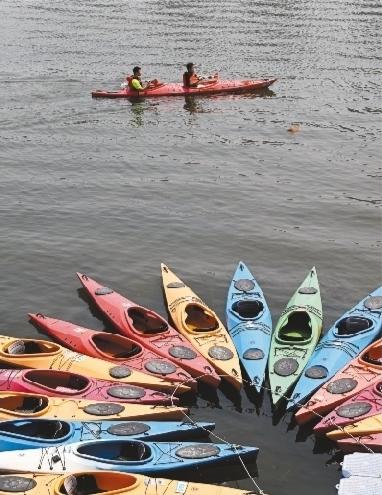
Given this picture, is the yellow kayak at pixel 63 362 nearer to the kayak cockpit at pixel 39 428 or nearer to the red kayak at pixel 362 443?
the kayak cockpit at pixel 39 428

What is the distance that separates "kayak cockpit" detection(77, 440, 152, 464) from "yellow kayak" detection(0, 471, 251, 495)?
0.53 metres

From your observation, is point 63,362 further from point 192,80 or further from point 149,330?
point 192,80

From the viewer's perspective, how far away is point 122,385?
13.6m

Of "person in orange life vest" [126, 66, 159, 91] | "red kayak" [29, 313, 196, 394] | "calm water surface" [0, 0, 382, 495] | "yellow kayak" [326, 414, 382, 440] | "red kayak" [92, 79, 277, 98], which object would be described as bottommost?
"yellow kayak" [326, 414, 382, 440]

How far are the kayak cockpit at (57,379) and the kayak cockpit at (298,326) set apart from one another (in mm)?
4839

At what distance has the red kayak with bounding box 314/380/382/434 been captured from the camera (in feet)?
40.9

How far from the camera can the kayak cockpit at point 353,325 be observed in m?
15.6

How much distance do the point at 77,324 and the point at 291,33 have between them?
114ft

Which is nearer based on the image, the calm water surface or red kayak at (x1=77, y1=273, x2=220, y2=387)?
red kayak at (x1=77, y1=273, x2=220, y2=387)

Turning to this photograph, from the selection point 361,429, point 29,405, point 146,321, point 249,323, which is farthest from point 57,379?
point 361,429

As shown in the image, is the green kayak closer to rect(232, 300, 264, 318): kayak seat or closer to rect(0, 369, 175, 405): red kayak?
rect(232, 300, 264, 318): kayak seat

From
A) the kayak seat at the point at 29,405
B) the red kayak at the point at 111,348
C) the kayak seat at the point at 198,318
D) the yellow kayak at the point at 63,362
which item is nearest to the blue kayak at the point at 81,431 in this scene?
the kayak seat at the point at 29,405

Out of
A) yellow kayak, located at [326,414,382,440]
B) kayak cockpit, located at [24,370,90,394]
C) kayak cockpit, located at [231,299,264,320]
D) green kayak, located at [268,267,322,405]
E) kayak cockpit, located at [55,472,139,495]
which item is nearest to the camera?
kayak cockpit, located at [55,472,139,495]

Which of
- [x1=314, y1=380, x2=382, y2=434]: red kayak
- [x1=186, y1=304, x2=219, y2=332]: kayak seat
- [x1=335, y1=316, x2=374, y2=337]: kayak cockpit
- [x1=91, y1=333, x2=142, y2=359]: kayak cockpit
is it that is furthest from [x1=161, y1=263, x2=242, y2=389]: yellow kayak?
[x1=335, y1=316, x2=374, y2=337]: kayak cockpit
